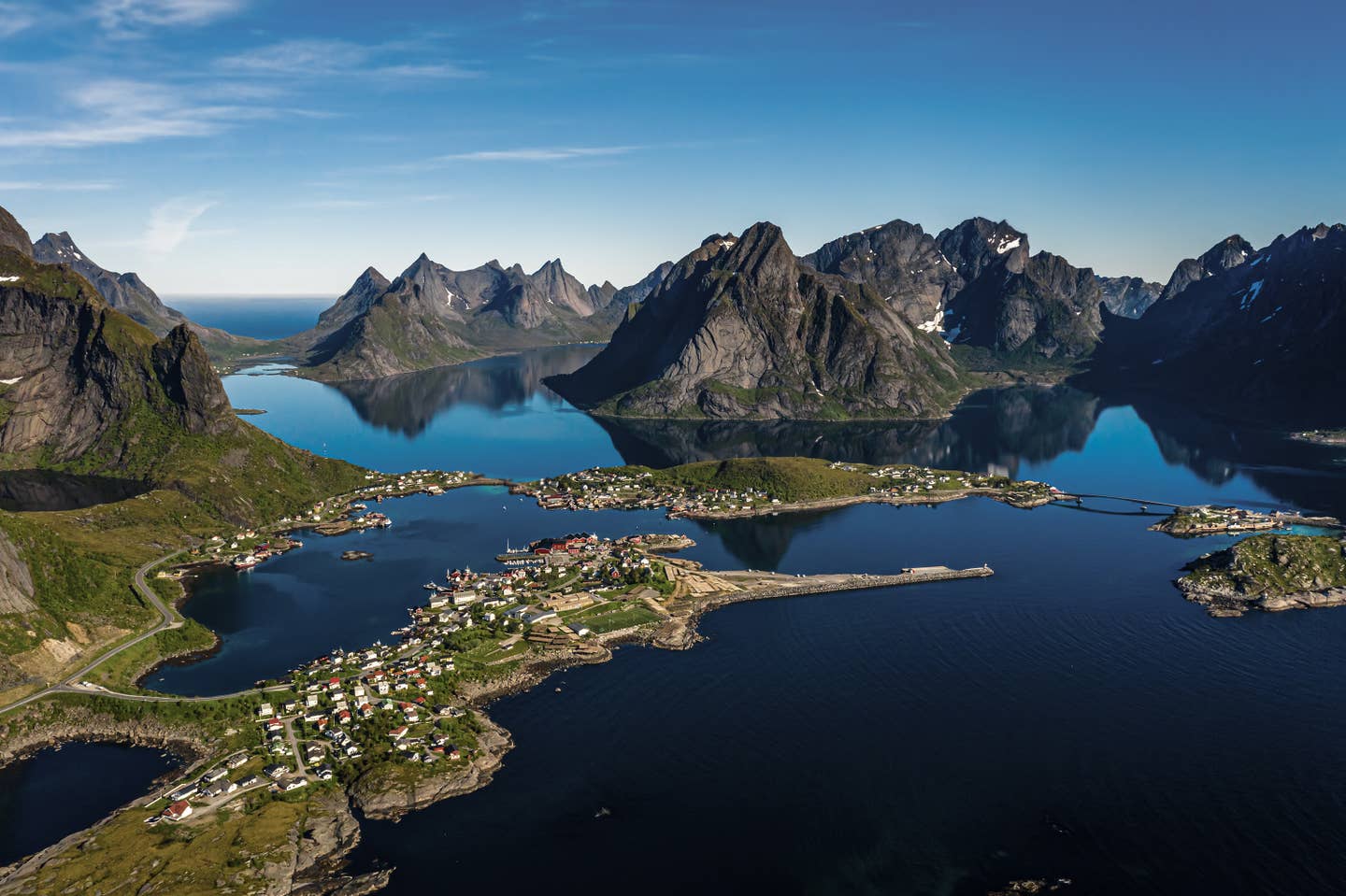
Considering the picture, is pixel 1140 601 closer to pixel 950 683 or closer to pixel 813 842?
pixel 950 683

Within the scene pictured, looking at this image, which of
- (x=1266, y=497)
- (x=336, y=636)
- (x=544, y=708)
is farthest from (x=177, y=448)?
(x=1266, y=497)

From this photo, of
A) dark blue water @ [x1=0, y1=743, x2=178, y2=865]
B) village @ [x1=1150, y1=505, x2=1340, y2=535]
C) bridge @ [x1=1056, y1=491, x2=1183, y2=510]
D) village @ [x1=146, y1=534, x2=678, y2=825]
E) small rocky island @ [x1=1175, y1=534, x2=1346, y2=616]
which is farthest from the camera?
bridge @ [x1=1056, y1=491, x2=1183, y2=510]

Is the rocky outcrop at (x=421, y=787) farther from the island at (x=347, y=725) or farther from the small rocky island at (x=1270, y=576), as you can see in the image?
the small rocky island at (x=1270, y=576)

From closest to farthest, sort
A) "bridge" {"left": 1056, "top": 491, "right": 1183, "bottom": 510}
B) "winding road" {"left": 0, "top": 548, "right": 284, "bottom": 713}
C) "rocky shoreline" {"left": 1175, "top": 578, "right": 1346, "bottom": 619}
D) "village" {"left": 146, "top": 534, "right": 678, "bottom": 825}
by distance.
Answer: "village" {"left": 146, "top": 534, "right": 678, "bottom": 825} < "winding road" {"left": 0, "top": 548, "right": 284, "bottom": 713} < "rocky shoreline" {"left": 1175, "top": 578, "right": 1346, "bottom": 619} < "bridge" {"left": 1056, "top": 491, "right": 1183, "bottom": 510}

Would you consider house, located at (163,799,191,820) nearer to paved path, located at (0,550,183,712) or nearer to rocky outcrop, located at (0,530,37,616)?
paved path, located at (0,550,183,712)

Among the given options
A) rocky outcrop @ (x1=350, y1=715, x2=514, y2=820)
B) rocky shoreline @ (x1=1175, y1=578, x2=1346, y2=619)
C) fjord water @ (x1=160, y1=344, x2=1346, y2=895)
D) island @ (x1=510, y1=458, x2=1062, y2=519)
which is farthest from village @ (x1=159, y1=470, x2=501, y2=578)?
rocky shoreline @ (x1=1175, y1=578, x2=1346, y2=619)

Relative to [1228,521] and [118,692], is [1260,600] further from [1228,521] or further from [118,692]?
[118,692]

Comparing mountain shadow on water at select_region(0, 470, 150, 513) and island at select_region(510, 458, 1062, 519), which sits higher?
island at select_region(510, 458, 1062, 519)

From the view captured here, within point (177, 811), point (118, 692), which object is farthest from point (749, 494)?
point (177, 811)
